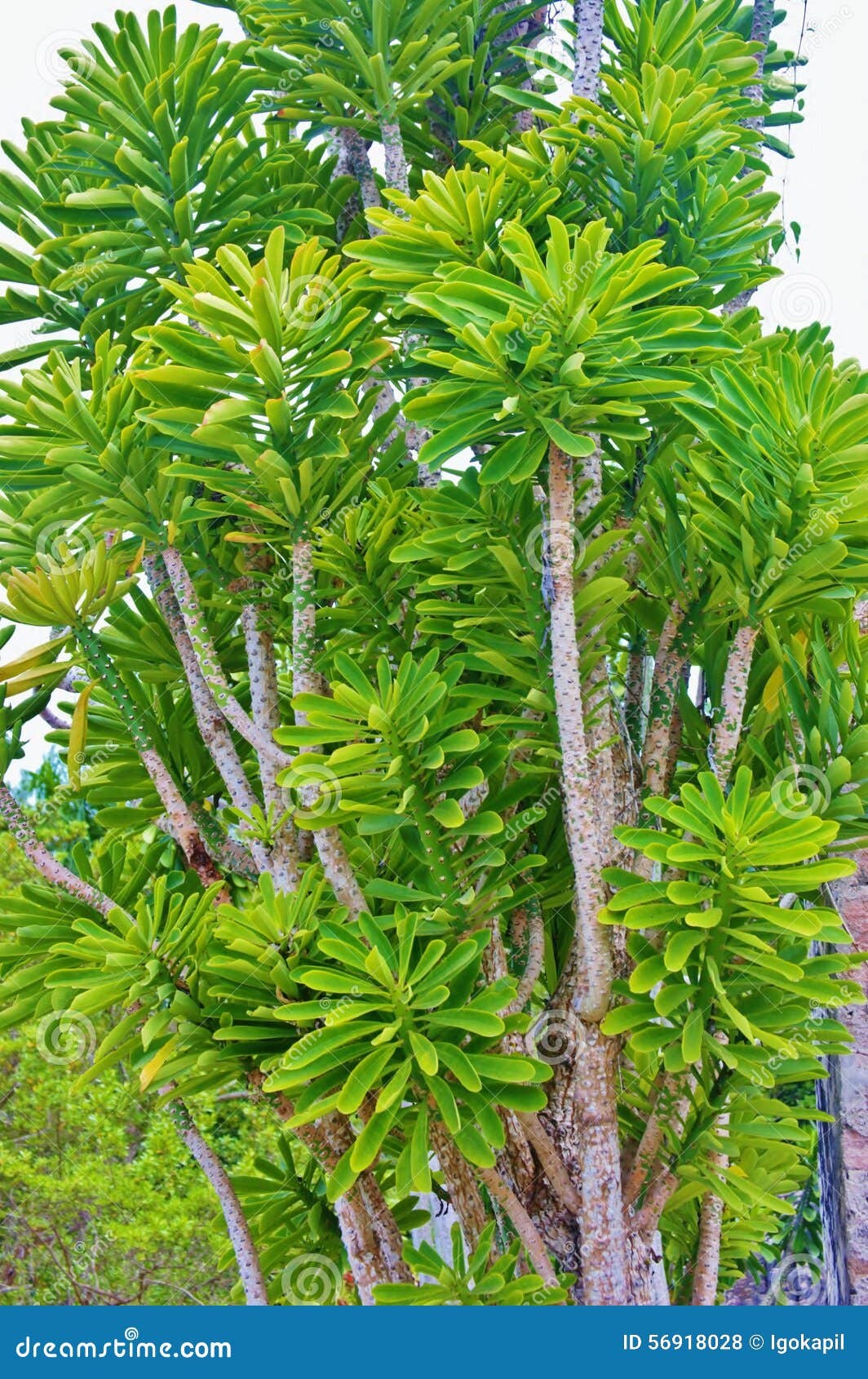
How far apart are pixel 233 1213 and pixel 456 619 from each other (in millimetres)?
769

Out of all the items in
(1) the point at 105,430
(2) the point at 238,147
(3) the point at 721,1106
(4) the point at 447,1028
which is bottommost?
(3) the point at 721,1106

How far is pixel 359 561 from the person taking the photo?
1.36 metres

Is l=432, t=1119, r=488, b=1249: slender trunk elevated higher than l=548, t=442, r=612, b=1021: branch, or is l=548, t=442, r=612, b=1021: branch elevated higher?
l=548, t=442, r=612, b=1021: branch

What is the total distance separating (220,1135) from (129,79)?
217 inches

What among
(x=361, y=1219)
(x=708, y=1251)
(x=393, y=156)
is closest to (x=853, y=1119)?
Answer: (x=708, y=1251)

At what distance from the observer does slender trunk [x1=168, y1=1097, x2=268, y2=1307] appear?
4.50ft

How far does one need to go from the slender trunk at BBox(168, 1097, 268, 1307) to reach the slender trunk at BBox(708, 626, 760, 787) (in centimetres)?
76

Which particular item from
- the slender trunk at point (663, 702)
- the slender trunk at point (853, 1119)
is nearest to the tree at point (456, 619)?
the slender trunk at point (663, 702)

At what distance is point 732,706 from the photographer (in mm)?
1237

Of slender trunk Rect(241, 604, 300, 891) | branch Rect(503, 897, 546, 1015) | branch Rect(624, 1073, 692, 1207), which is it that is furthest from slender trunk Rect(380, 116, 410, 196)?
branch Rect(624, 1073, 692, 1207)

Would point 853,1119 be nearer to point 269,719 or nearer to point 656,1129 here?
point 656,1129

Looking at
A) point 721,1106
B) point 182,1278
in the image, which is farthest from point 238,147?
point 182,1278

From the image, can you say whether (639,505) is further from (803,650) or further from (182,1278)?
(182,1278)

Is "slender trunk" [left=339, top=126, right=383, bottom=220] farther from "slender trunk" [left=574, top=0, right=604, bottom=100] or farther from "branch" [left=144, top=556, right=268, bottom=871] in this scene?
"branch" [left=144, top=556, right=268, bottom=871]
